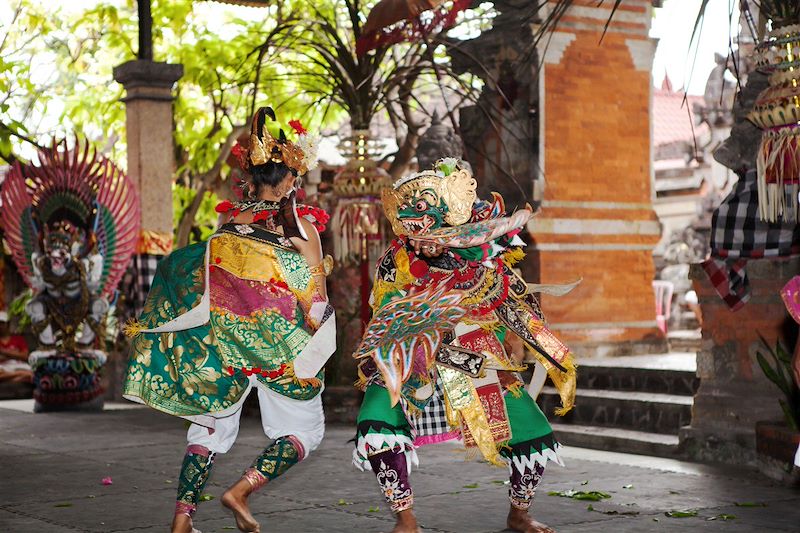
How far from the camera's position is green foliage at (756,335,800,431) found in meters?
7.34

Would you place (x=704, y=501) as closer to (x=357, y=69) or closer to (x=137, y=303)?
(x=357, y=69)

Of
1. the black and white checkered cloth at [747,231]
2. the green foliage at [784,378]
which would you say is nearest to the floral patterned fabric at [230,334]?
the black and white checkered cloth at [747,231]

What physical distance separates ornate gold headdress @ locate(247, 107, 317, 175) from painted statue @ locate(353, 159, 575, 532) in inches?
18.7

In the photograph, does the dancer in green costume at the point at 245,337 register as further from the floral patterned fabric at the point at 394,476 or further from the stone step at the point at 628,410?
the stone step at the point at 628,410

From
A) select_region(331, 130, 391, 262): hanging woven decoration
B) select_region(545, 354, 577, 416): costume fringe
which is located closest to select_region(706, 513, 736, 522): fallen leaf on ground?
select_region(545, 354, 577, 416): costume fringe

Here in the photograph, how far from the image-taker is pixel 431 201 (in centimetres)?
545

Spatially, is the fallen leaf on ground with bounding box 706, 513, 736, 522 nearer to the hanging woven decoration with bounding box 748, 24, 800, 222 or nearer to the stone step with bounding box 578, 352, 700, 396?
the hanging woven decoration with bounding box 748, 24, 800, 222

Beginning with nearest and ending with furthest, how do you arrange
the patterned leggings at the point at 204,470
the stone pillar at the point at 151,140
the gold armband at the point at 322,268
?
the patterned leggings at the point at 204,470 < the gold armband at the point at 322,268 < the stone pillar at the point at 151,140

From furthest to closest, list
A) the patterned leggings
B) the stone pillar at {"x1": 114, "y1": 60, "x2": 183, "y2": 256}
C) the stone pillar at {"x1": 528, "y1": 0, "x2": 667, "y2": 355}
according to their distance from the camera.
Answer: the stone pillar at {"x1": 114, "y1": 60, "x2": 183, "y2": 256} < the stone pillar at {"x1": 528, "y1": 0, "x2": 667, "y2": 355} < the patterned leggings

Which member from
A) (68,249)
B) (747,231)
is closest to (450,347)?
(747,231)

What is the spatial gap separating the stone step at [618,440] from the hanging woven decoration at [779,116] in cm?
281

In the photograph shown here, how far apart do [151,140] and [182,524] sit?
7.42 metres

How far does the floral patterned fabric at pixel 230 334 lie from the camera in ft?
18.1

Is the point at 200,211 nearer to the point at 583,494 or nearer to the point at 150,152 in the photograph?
the point at 150,152
